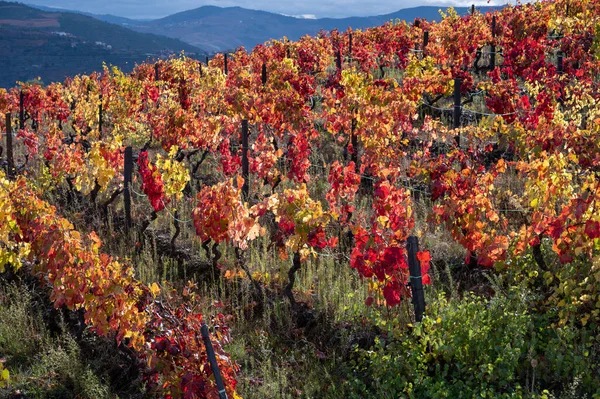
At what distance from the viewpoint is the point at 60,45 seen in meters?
120

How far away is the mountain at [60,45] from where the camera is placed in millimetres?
104688

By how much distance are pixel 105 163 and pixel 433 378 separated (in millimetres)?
4646

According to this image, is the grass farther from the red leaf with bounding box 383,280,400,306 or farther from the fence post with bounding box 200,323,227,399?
the red leaf with bounding box 383,280,400,306

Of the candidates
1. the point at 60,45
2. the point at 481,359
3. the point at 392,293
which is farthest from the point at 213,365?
the point at 60,45

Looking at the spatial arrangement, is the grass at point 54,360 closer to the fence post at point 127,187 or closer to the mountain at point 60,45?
the fence post at point 127,187

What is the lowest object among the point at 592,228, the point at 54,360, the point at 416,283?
the point at 54,360

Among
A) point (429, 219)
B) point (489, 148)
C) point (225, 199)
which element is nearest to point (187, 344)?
point (225, 199)

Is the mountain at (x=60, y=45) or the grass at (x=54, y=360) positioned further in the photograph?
the mountain at (x=60, y=45)

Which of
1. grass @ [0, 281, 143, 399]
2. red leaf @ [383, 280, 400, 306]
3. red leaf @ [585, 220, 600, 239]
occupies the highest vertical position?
red leaf @ [585, 220, 600, 239]

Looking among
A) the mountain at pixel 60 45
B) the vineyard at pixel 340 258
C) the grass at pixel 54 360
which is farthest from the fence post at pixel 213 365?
the mountain at pixel 60 45

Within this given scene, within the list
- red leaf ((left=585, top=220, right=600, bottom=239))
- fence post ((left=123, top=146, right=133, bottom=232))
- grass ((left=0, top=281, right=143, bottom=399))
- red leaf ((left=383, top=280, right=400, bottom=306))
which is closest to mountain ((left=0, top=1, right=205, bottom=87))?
fence post ((left=123, top=146, right=133, bottom=232))

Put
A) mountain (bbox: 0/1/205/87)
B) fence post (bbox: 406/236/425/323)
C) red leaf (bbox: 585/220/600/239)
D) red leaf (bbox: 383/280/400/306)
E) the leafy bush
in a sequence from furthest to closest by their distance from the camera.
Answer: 1. mountain (bbox: 0/1/205/87)
2. red leaf (bbox: 383/280/400/306)
3. fence post (bbox: 406/236/425/323)
4. red leaf (bbox: 585/220/600/239)
5. the leafy bush

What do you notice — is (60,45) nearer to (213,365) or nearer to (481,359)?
(213,365)

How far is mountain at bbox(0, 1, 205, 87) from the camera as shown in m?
105
